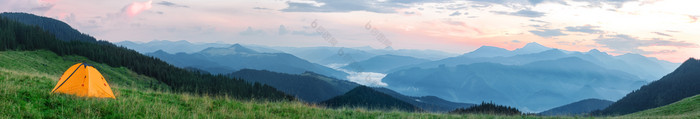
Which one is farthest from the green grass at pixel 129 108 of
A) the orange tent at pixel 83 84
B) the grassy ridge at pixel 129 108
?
the orange tent at pixel 83 84

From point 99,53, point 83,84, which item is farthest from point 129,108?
point 99,53

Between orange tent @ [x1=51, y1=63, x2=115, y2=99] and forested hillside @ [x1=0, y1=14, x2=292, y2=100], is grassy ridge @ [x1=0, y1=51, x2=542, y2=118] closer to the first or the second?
orange tent @ [x1=51, y1=63, x2=115, y2=99]

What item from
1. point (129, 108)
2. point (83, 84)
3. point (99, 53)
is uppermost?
point (99, 53)

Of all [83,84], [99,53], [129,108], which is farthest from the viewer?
[99,53]

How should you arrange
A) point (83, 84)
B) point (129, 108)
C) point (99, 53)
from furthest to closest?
point (99, 53) < point (83, 84) < point (129, 108)

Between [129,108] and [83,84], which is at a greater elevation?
[83,84]

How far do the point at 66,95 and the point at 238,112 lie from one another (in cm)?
695

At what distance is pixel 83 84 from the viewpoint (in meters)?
16.9

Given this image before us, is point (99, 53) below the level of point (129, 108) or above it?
above

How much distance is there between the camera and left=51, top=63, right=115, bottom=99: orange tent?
16594 mm

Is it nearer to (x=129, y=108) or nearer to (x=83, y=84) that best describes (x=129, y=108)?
(x=129, y=108)

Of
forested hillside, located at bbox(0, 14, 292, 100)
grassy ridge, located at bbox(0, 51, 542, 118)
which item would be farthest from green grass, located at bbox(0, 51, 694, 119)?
forested hillside, located at bbox(0, 14, 292, 100)

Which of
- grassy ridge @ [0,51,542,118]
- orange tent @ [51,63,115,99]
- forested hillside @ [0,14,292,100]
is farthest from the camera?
forested hillside @ [0,14,292,100]

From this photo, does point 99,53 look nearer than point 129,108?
No
